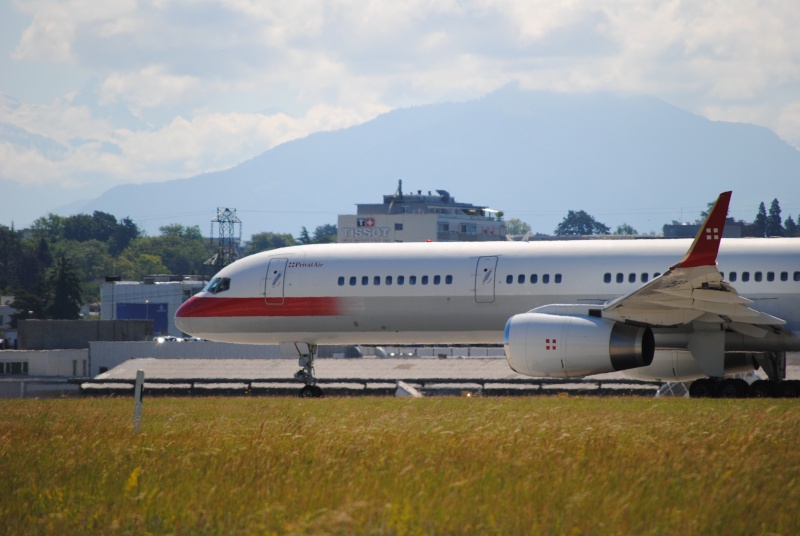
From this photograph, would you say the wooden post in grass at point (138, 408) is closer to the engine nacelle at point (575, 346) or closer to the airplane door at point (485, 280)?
the engine nacelle at point (575, 346)

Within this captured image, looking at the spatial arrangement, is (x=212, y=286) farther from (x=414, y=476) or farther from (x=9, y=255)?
(x=9, y=255)

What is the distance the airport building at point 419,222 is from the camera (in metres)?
134

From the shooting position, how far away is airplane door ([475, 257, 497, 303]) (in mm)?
25938

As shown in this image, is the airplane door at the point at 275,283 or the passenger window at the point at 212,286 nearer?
the airplane door at the point at 275,283

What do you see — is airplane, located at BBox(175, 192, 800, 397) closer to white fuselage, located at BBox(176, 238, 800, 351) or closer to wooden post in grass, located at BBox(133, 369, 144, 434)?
white fuselage, located at BBox(176, 238, 800, 351)

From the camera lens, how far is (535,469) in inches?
432

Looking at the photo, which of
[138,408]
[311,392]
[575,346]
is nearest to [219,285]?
[311,392]

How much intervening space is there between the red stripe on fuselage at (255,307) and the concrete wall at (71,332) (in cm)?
4215

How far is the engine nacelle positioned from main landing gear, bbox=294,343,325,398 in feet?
22.1

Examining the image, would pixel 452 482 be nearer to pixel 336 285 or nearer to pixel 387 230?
pixel 336 285

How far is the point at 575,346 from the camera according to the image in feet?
73.8

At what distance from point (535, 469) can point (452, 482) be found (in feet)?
3.04

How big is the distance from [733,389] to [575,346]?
3.35 meters

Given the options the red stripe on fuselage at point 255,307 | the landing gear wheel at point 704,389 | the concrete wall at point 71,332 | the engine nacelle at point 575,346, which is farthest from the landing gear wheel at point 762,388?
the concrete wall at point 71,332
